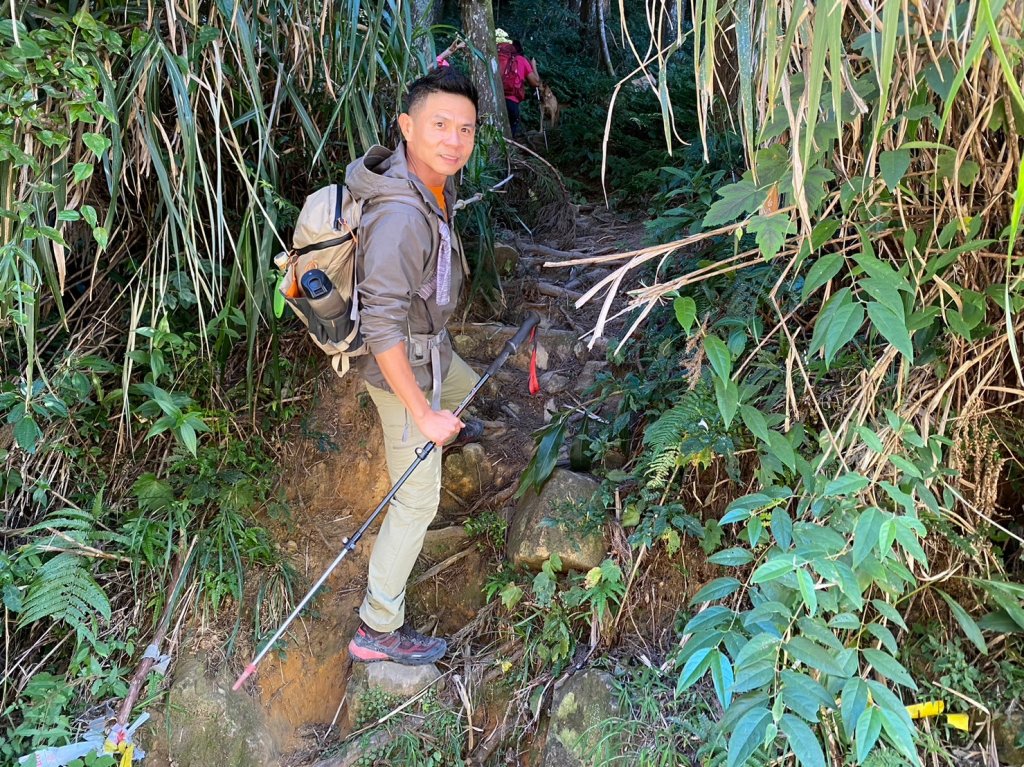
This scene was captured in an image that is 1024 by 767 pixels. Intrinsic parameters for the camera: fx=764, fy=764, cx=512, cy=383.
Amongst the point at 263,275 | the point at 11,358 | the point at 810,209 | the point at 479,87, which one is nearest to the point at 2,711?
the point at 11,358

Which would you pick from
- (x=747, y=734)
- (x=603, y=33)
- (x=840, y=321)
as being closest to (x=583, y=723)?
(x=747, y=734)

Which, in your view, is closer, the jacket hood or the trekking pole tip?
the jacket hood

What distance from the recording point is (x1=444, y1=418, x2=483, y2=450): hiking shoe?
357cm

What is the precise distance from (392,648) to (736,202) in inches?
85.0

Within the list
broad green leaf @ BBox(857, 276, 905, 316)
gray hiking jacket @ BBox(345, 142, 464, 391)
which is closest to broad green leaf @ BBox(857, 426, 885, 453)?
broad green leaf @ BBox(857, 276, 905, 316)

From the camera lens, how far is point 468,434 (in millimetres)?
3600

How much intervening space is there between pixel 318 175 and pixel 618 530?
1.95m

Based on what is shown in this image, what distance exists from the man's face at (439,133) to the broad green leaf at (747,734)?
189 centimetres

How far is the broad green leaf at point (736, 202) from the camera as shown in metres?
1.92

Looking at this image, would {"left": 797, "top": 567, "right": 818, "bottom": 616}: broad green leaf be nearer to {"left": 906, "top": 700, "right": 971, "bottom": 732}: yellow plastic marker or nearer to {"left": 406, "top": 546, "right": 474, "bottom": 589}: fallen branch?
{"left": 906, "top": 700, "right": 971, "bottom": 732}: yellow plastic marker

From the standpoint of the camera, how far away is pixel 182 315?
10.0ft

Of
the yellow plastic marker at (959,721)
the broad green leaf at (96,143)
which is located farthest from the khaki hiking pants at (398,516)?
the yellow plastic marker at (959,721)

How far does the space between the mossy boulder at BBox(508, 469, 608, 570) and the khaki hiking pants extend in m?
0.40

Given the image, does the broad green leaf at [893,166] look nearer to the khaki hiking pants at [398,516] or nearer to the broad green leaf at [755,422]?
the broad green leaf at [755,422]
